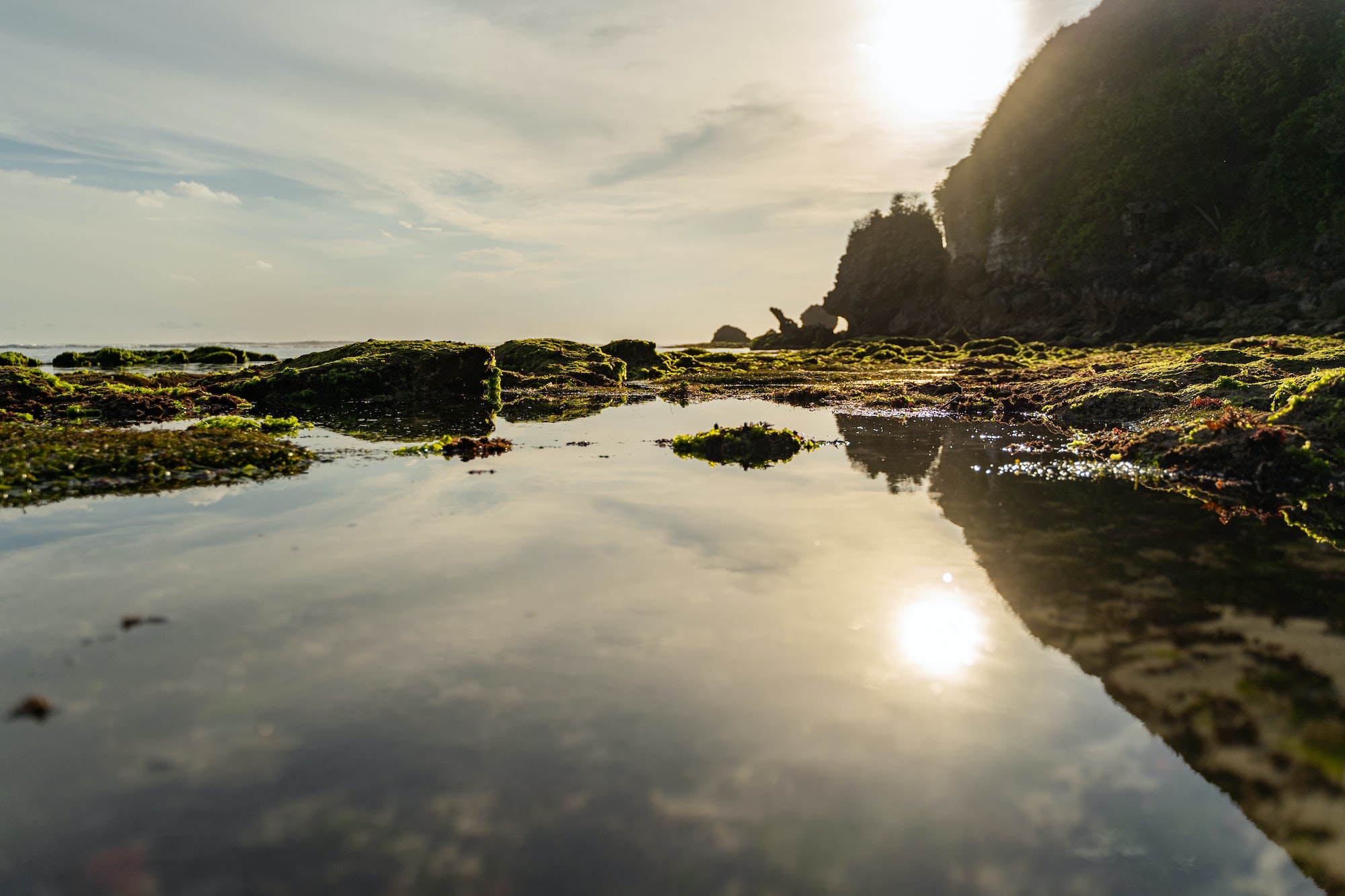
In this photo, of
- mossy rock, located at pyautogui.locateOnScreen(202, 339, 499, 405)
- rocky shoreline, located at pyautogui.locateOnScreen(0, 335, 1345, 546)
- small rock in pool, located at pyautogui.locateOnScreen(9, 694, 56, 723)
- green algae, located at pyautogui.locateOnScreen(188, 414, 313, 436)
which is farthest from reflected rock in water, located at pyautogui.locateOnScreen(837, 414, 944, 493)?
mossy rock, located at pyautogui.locateOnScreen(202, 339, 499, 405)

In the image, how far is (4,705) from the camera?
4562 millimetres

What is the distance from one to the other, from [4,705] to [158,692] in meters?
0.90

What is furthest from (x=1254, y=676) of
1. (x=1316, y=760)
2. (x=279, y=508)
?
(x=279, y=508)

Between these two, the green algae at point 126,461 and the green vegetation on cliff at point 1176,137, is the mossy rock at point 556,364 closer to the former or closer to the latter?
the green algae at point 126,461

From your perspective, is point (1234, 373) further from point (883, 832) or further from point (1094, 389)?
point (883, 832)

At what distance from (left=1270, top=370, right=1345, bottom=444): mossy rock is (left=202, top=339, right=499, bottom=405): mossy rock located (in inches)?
926

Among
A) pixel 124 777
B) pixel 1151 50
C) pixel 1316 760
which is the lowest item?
pixel 1316 760

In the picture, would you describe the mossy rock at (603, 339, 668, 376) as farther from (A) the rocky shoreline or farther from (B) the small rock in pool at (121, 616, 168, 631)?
(B) the small rock in pool at (121, 616, 168, 631)

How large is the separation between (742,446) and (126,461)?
11.2 metres

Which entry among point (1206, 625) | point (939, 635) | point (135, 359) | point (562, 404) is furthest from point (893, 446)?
point (135, 359)

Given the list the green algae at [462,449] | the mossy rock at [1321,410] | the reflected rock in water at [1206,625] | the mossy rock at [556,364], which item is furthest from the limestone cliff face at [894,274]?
the reflected rock in water at [1206,625]

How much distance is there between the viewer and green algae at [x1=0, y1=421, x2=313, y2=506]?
34.3 feet

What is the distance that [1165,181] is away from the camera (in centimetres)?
6625

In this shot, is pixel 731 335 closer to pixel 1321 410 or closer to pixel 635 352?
pixel 635 352
